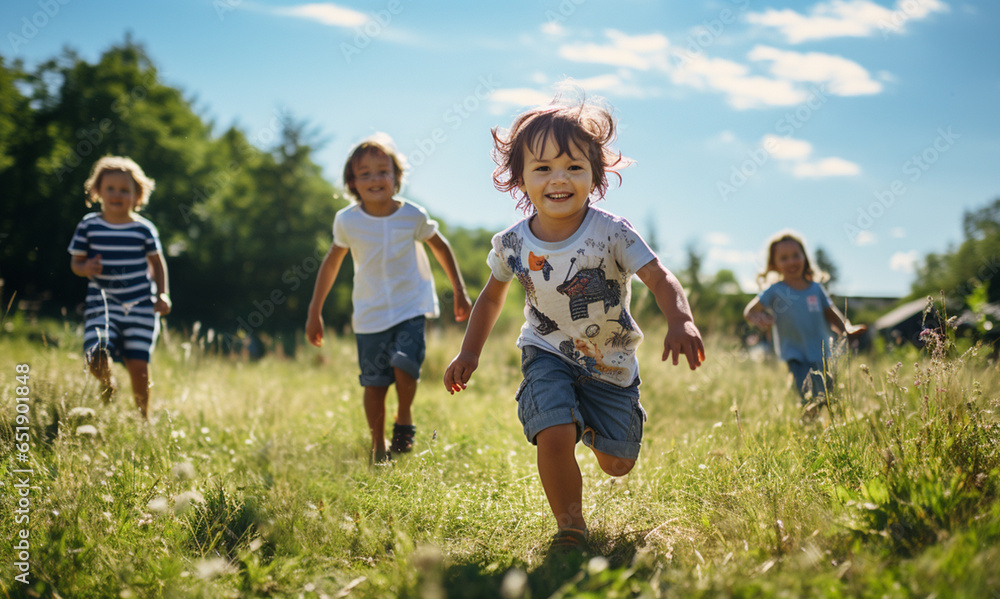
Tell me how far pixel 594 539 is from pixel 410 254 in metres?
2.27

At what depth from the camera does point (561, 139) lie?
8.83 ft

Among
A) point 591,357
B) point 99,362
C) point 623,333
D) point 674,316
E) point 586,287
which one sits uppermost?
point 586,287

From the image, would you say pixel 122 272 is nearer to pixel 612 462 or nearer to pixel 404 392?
pixel 404 392

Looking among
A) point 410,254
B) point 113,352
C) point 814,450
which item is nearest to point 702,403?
point 814,450

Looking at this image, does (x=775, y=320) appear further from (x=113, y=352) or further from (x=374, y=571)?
(x=113, y=352)

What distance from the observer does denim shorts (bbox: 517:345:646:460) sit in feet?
8.71

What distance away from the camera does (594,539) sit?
8.34ft

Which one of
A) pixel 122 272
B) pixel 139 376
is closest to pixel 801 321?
pixel 139 376

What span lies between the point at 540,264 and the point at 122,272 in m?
3.41

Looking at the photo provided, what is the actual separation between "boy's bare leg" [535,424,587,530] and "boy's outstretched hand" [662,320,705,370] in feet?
1.83

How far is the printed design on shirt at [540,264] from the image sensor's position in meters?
2.76

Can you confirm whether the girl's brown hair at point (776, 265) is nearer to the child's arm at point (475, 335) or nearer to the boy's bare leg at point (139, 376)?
the child's arm at point (475, 335)

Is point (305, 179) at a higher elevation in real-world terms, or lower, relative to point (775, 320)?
higher

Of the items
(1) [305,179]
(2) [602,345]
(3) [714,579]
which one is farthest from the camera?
(1) [305,179]
